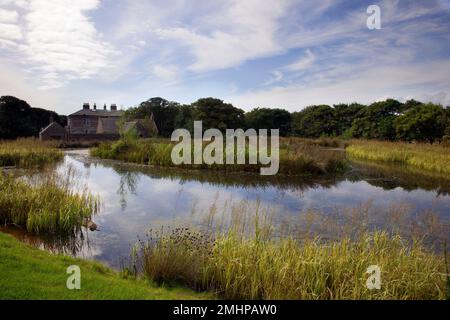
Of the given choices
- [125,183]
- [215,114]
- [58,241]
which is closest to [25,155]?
[125,183]

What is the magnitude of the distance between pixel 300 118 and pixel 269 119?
4961 millimetres

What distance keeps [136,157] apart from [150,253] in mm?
15598

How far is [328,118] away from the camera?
48.9 meters

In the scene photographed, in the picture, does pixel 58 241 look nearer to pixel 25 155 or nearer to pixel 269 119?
pixel 25 155

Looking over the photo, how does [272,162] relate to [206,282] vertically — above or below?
above

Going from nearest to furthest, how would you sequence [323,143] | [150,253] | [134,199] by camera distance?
[150,253]
[134,199]
[323,143]

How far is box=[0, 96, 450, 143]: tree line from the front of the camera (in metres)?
31.7

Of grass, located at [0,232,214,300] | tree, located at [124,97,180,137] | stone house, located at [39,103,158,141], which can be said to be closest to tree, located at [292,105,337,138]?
tree, located at [124,97,180,137]

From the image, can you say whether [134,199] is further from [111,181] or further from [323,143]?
[323,143]

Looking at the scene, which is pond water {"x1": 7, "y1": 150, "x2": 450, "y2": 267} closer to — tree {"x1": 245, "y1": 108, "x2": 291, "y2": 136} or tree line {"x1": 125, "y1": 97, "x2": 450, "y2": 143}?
tree line {"x1": 125, "y1": 97, "x2": 450, "y2": 143}

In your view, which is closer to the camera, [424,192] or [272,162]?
[424,192]

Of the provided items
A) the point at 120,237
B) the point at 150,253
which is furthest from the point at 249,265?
the point at 120,237

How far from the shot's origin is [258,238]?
5.15m
